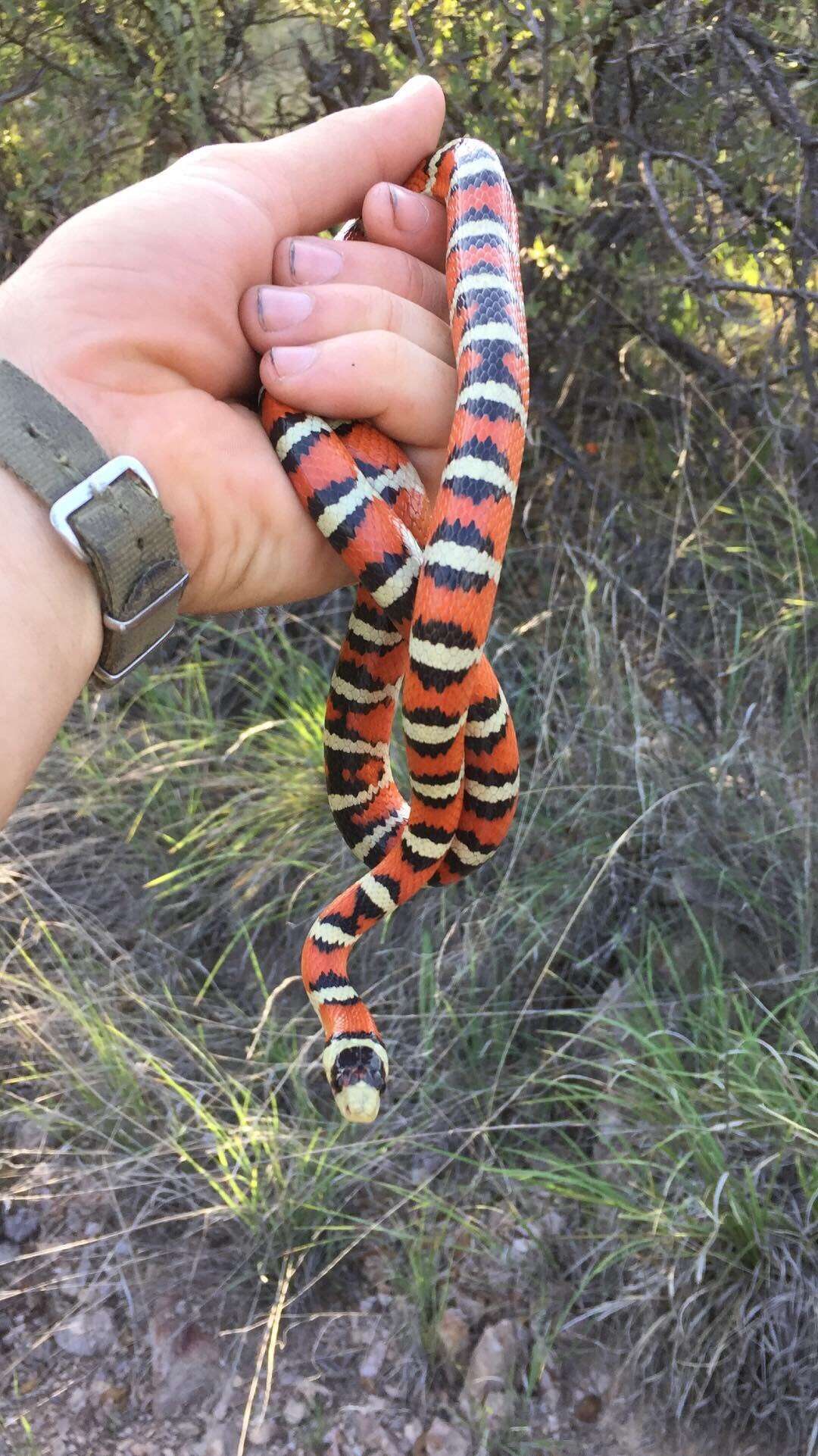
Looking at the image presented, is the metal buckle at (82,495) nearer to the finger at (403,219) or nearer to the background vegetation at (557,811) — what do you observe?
the finger at (403,219)

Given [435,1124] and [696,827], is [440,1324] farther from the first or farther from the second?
[696,827]

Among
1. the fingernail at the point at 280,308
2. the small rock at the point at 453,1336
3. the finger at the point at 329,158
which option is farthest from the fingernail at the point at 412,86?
the small rock at the point at 453,1336

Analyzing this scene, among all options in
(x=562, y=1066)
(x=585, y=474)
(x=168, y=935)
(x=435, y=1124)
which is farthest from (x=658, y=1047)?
(x=585, y=474)

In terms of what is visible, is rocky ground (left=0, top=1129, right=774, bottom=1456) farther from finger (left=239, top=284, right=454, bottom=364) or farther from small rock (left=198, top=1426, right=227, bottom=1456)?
finger (left=239, top=284, right=454, bottom=364)

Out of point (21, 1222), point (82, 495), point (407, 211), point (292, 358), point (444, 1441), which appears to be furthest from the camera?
point (21, 1222)

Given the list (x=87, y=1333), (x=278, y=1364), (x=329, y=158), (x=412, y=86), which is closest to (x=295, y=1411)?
(x=278, y=1364)

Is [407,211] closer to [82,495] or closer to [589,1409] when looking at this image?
[82,495]
